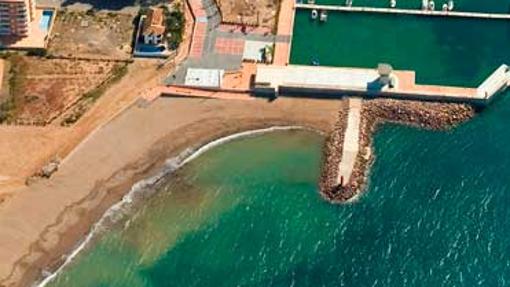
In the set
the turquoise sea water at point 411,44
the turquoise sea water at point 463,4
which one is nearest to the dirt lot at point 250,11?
the turquoise sea water at point 411,44

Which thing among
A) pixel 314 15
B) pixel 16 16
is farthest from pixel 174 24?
pixel 16 16

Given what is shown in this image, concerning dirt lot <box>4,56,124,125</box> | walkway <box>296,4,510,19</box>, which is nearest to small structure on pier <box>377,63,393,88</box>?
walkway <box>296,4,510,19</box>

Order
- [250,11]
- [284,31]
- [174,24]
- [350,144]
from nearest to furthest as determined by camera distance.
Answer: [350,144]
[284,31]
[174,24]
[250,11]

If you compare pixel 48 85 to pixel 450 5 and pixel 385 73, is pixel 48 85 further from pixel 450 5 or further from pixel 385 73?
pixel 450 5

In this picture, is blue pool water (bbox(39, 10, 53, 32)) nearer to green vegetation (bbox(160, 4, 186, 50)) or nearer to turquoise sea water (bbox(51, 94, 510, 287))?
green vegetation (bbox(160, 4, 186, 50))

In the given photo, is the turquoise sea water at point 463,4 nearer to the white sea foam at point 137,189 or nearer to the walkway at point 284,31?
A: the walkway at point 284,31

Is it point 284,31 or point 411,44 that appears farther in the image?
point 284,31
